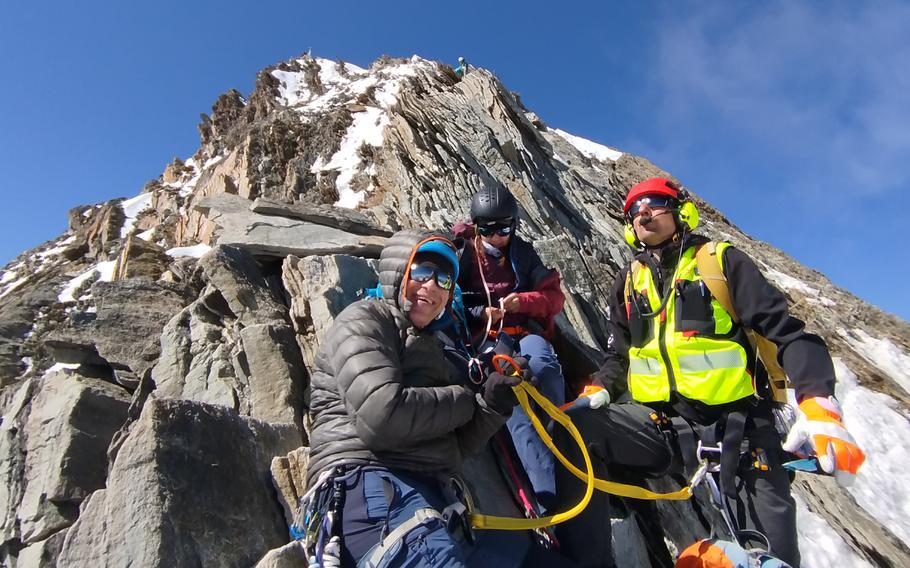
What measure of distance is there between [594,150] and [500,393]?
31.5 meters

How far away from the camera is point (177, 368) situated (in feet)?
22.2

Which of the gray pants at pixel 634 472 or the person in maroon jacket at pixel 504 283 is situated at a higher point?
the person in maroon jacket at pixel 504 283

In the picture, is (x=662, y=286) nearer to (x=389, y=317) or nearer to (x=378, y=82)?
(x=389, y=317)

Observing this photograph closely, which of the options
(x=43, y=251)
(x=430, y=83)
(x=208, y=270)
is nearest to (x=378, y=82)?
(x=430, y=83)

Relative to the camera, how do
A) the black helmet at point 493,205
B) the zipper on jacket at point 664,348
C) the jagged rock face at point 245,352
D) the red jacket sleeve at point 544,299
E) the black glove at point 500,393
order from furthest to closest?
the black helmet at point 493,205, the red jacket sleeve at point 544,299, the zipper on jacket at point 664,348, the jagged rock face at point 245,352, the black glove at point 500,393

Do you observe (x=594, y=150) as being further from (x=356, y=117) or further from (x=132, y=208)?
(x=132, y=208)

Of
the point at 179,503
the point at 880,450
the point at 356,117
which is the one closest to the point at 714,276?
the point at 179,503

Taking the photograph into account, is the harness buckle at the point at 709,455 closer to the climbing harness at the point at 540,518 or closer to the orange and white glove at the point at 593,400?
the climbing harness at the point at 540,518

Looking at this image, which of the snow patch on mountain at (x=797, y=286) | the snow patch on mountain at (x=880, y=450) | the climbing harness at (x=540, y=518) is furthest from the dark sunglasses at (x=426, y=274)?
the snow patch on mountain at (x=797, y=286)

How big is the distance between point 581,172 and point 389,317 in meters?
22.1

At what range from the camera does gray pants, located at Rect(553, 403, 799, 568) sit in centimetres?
365

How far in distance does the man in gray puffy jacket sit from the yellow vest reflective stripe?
1727 millimetres

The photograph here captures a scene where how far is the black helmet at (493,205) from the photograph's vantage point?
5961 mm

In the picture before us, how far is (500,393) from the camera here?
3.28m
